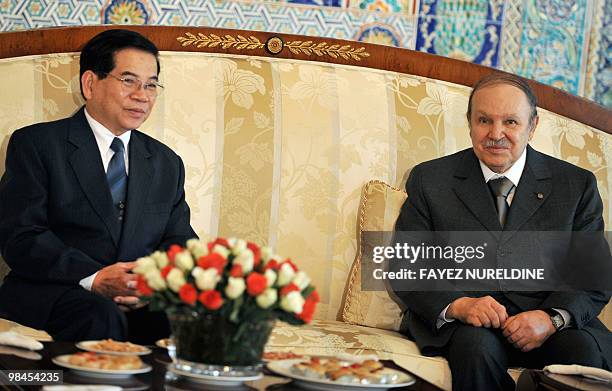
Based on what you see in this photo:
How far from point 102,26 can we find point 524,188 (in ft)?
4.76

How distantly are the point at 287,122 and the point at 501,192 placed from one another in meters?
0.73

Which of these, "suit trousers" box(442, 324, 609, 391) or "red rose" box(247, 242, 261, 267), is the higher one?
"red rose" box(247, 242, 261, 267)

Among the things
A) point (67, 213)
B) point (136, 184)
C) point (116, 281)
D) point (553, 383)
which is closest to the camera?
point (553, 383)

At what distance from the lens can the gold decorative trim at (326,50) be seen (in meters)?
3.36

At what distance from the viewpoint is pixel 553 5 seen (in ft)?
12.6

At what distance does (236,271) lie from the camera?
5.79 ft

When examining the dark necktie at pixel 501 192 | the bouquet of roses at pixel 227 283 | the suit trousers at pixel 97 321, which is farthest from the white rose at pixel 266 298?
the dark necktie at pixel 501 192

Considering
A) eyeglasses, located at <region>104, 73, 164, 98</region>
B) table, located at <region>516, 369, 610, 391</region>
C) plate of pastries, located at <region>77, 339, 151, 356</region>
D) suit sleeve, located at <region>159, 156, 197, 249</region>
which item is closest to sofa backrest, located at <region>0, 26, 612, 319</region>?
suit sleeve, located at <region>159, 156, 197, 249</region>

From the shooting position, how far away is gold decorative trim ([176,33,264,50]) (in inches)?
128

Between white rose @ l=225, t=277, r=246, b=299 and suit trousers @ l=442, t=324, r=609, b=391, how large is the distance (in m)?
1.13

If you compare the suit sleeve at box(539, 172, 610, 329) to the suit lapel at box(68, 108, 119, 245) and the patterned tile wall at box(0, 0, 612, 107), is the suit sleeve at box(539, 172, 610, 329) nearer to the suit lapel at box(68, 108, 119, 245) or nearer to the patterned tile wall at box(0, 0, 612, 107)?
the patterned tile wall at box(0, 0, 612, 107)

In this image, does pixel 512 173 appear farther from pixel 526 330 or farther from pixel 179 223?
pixel 179 223

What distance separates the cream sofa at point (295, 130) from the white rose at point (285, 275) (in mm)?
1135

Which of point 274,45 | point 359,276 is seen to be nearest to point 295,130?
point 274,45
